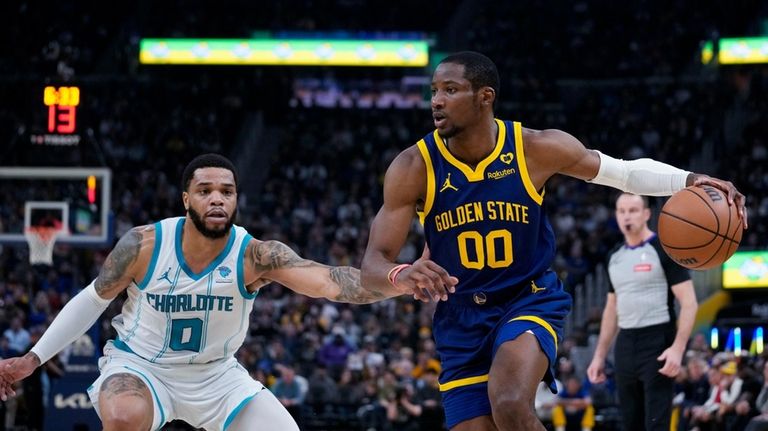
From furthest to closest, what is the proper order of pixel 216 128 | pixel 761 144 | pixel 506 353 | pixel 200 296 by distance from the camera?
1. pixel 216 128
2. pixel 761 144
3. pixel 200 296
4. pixel 506 353

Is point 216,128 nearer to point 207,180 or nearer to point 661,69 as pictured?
point 661,69

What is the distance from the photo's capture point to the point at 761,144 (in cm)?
2642

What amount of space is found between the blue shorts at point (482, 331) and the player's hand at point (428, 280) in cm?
68

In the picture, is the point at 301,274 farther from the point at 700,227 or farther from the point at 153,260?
the point at 700,227

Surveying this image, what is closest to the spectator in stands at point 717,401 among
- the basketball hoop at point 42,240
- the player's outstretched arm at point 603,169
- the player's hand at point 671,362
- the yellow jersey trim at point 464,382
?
the player's hand at point 671,362

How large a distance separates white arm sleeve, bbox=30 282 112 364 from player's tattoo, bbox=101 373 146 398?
433mm

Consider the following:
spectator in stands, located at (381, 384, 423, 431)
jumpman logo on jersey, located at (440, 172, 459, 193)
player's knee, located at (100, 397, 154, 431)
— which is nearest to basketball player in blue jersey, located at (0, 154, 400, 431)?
player's knee, located at (100, 397, 154, 431)

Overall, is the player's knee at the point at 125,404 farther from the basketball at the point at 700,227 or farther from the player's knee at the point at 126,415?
the basketball at the point at 700,227

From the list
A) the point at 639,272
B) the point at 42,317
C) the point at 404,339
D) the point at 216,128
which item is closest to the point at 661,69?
the point at 216,128

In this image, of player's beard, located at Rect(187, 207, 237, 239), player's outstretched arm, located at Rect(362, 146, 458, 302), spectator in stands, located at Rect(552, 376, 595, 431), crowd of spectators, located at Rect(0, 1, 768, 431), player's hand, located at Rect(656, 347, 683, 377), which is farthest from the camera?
crowd of spectators, located at Rect(0, 1, 768, 431)

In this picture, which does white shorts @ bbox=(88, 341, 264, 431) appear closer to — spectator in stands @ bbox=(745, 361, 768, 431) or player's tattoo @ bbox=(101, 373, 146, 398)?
player's tattoo @ bbox=(101, 373, 146, 398)

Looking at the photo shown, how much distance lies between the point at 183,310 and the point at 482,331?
1.68m

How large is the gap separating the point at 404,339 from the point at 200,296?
12.7m

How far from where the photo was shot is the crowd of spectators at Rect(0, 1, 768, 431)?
1794 cm
